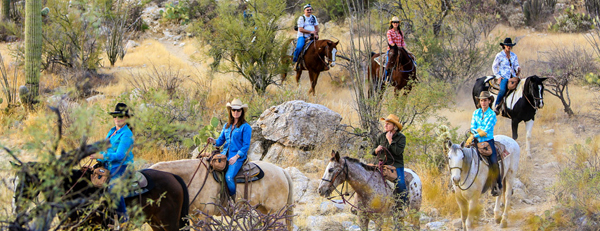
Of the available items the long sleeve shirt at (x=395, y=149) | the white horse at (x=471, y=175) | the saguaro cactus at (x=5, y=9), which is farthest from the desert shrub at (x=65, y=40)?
the white horse at (x=471, y=175)

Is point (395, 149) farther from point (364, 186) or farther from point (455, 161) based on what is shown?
point (455, 161)

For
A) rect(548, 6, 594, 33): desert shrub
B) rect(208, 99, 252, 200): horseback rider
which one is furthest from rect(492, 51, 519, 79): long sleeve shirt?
rect(548, 6, 594, 33): desert shrub

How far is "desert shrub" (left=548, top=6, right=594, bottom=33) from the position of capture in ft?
74.1

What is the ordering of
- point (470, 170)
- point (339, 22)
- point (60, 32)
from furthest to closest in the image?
point (339, 22) < point (60, 32) < point (470, 170)

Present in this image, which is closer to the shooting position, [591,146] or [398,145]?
[398,145]

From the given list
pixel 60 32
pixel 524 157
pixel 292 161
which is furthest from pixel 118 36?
pixel 524 157

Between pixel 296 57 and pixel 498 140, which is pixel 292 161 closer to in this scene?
pixel 498 140

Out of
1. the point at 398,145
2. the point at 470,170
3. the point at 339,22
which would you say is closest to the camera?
the point at 398,145

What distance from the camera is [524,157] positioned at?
11.1 metres

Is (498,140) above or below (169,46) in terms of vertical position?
above

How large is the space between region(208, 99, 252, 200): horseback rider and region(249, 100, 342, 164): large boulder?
145 inches

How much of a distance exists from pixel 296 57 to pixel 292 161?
586 cm

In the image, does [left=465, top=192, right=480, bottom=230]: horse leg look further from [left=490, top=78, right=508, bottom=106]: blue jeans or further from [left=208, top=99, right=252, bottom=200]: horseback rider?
[left=490, top=78, right=508, bottom=106]: blue jeans

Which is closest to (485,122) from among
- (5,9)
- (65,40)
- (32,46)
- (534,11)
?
(32,46)
